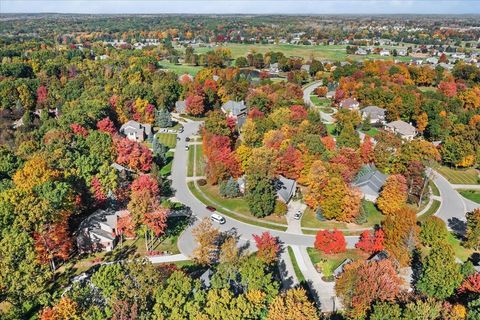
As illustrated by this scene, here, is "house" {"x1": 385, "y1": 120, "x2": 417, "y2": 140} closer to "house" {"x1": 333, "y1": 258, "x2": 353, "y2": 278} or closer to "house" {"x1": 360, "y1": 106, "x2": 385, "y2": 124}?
"house" {"x1": 360, "y1": 106, "x2": 385, "y2": 124}

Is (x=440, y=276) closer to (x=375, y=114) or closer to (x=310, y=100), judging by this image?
(x=375, y=114)

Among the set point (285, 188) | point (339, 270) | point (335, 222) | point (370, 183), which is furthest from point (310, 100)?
point (339, 270)

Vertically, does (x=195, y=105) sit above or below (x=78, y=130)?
below

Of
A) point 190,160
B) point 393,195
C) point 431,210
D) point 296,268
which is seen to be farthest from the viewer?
point 190,160

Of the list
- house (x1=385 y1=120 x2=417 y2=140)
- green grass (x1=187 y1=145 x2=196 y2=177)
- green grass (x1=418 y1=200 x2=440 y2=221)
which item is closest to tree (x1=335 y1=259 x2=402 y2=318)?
green grass (x1=418 y1=200 x2=440 y2=221)

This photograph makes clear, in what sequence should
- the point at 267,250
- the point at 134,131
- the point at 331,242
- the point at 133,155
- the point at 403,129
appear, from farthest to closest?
the point at 403,129 → the point at 134,131 → the point at 133,155 → the point at 331,242 → the point at 267,250

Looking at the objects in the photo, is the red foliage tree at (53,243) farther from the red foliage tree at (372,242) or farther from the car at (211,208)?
the red foliage tree at (372,242)

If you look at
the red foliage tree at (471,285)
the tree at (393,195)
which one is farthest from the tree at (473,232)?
the red foliage tree at (471,285)
